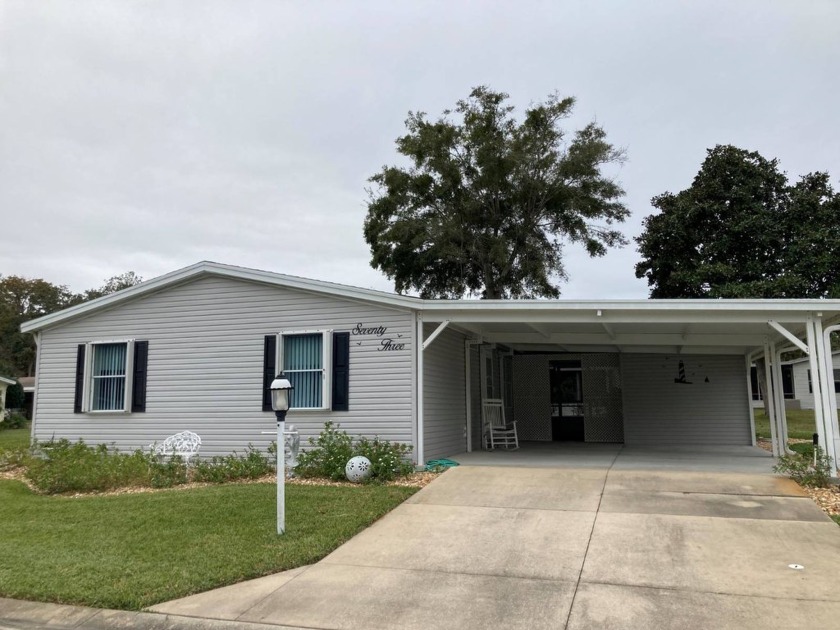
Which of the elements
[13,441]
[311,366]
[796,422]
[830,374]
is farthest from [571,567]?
[796,422]

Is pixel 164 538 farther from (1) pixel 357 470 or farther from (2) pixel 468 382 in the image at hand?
(2) pixel 468 382

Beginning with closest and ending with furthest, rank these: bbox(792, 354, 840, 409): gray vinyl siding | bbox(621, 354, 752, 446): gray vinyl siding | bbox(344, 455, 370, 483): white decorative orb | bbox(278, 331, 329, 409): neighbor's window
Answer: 1. bbox(344, 455, 370, 483): white decorative orb
2. bbox(278, 331, 329, 409): neighbor's window
3. bbox(621, 354, 752, 446): gray vinyl siding
4. bbox(792, 354, 840, 409): gray vinyl siding

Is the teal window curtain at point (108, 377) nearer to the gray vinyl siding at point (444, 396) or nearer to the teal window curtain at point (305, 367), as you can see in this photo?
the teal window curtain at point (305, 367)

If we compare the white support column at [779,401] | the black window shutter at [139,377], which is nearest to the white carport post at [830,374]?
the white support column at [779,401]

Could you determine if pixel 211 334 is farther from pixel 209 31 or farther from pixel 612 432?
pixel 612 432

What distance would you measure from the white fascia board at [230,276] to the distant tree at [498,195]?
12967 millimetres

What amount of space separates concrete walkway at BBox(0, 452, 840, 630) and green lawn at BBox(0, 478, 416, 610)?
25 centimetres

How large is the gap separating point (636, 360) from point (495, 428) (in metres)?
4.63

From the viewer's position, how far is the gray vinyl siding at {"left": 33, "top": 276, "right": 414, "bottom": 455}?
10211mm

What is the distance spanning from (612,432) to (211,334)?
1020 cm

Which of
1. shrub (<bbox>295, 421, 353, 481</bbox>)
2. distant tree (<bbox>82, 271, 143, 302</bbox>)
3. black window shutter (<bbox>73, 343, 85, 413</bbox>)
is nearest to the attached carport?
shrub (<bbox>295, 421, 353, 481</bbox>)

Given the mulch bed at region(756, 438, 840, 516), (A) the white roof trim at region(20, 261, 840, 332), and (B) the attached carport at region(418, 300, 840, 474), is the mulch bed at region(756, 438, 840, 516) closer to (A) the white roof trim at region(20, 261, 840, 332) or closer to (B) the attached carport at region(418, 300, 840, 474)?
(B) the attached carport at region(418, 300, 840, 474)

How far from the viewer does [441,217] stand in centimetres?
2452

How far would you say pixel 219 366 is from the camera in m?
11.3
